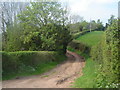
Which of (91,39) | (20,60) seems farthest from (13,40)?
(91,39)

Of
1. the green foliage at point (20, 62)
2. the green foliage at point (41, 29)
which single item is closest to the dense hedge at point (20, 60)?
the green foliage at point (20, 62)

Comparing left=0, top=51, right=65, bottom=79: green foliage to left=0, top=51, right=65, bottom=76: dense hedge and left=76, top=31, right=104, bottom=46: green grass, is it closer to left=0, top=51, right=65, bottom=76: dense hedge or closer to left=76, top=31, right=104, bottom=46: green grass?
left=0, top=51, right=65, bottom=76: dense hedge

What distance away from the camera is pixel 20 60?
49.8ft

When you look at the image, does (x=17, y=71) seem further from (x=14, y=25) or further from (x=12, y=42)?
(x=14, y=25)

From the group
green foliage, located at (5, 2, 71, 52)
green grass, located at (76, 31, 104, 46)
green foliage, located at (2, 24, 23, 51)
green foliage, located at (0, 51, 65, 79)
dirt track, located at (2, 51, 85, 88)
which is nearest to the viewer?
dirt track, located at (2, 51, 85, 88)

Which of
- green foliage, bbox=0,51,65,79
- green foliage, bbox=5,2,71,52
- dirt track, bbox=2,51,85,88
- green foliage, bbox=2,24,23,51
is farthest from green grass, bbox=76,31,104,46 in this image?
dirt track, bbox=2,51,85,88

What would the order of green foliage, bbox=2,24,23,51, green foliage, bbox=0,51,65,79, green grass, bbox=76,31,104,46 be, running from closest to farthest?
green foliage, bbox=0,51,65,79, green foliage, bbox=2,24,23,51, green grass, bbox=76,31,104,46

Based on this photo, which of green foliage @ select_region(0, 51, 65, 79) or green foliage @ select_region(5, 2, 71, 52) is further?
green foliage @ select_region(5, 2, 71, 52)

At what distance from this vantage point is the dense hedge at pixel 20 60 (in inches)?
505

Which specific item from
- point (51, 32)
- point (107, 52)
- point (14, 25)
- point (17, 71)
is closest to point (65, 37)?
point (51, 32)

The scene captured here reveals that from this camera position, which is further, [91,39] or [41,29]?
[91,39]

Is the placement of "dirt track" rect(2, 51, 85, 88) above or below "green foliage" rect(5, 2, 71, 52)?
below

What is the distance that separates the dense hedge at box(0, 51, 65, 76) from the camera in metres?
12.8

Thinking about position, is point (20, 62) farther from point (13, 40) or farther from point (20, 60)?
point (13, 40)
